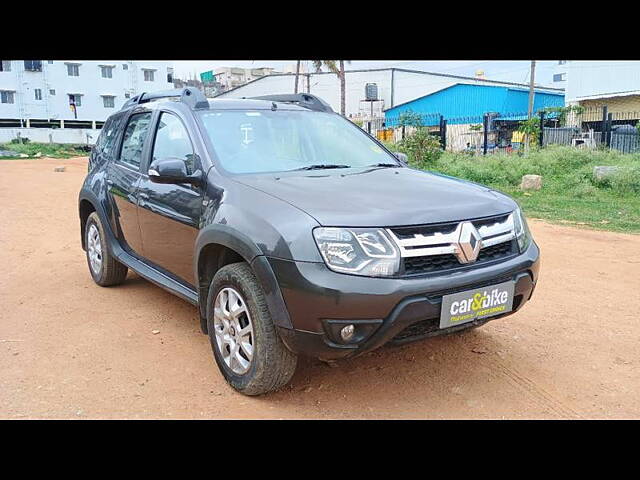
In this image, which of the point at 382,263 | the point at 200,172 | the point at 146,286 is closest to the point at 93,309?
the point at 146,286

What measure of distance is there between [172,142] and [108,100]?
171 feet

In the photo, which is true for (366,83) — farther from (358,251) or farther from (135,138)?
(358,251)

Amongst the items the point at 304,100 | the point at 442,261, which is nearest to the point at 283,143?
the point at 304,100

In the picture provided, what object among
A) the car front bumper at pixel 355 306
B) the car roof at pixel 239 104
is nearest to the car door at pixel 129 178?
the car roof at pixel 239 104

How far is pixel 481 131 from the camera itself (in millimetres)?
20109

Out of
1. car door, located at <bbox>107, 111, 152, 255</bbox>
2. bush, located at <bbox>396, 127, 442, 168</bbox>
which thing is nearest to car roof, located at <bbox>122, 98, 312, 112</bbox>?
car door, located at <bbox>107, 111, 152, 255</bbox>

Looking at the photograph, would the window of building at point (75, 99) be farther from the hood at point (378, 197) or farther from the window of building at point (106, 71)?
the hood at point (378, 197)

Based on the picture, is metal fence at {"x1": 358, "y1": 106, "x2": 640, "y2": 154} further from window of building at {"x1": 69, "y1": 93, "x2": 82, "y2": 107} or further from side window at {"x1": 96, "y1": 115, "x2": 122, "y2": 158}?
window of building at {"x1": 69, "y1": 93, "x2": 82, "y2": 107}

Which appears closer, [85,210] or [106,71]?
[85,210]

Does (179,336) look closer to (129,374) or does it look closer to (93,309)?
(129,374)

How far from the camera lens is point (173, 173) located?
366cm

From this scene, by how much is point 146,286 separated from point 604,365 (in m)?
4.10

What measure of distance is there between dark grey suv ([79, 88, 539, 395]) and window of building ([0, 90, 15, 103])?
49.6 m

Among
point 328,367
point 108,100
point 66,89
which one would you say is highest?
point 66,89
